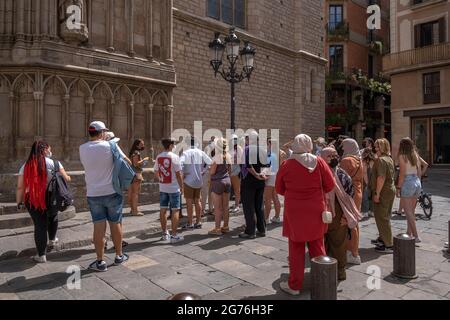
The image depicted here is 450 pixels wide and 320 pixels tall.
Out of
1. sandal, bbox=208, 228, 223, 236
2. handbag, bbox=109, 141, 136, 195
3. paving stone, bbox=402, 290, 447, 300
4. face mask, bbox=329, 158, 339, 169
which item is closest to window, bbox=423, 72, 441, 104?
sandal, bbox=208, 228, 223, 236

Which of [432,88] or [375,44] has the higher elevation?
[375,44]

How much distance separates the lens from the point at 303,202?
4.23 metres

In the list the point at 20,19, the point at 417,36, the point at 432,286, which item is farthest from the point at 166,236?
the point at 417,36

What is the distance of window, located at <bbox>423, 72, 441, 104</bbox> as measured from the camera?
23.0 m

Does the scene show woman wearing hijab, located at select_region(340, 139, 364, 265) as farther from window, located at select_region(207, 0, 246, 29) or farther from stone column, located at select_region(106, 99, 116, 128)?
window, located at select_region(207, 0, 246, 29)

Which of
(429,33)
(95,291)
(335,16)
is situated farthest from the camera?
(335,16)

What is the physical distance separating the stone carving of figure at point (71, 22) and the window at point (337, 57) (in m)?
26.8

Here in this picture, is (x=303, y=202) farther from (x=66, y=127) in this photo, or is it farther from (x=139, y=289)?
(x=66, y=127)

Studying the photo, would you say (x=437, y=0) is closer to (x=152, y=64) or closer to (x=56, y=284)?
(x=152, y=64)

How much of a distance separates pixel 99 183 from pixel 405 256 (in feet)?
13.1

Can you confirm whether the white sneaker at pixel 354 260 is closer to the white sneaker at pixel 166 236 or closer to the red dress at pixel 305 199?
the red dress at pixel 305 199

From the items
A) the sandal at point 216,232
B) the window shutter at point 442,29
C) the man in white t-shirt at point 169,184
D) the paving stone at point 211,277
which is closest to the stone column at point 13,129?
the man in white t-shirt at point 169,184

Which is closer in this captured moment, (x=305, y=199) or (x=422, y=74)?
(x=305, y=199)
